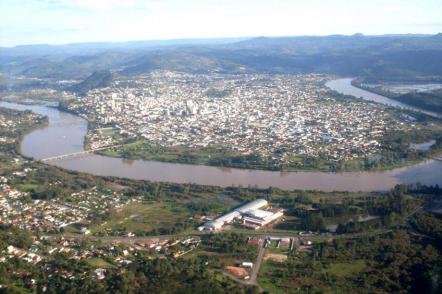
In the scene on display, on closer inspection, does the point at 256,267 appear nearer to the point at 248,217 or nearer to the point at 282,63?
the point at 248,217

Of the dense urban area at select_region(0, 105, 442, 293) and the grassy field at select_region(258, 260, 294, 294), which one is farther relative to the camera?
the dense urban area at select_region(0, 105, 442, 293)

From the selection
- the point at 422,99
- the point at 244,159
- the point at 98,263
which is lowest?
the point at 98,263

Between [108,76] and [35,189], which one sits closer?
[35,189]

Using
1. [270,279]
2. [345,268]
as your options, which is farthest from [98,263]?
[345,268]

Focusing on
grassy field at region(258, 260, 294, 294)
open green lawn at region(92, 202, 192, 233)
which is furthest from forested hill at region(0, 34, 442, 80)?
grassy field at region(258, 260, 294, 294)

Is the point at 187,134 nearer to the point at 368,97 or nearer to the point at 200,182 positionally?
the point at 200,182

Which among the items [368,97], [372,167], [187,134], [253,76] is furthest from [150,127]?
[253,76]

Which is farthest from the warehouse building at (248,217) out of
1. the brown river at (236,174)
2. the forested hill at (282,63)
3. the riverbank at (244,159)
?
the forested hill at (282,63)

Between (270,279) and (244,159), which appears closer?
(270,279)

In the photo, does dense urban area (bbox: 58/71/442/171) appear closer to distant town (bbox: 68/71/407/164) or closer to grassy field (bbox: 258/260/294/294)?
distant town (bbox: 68/71/407/164)
